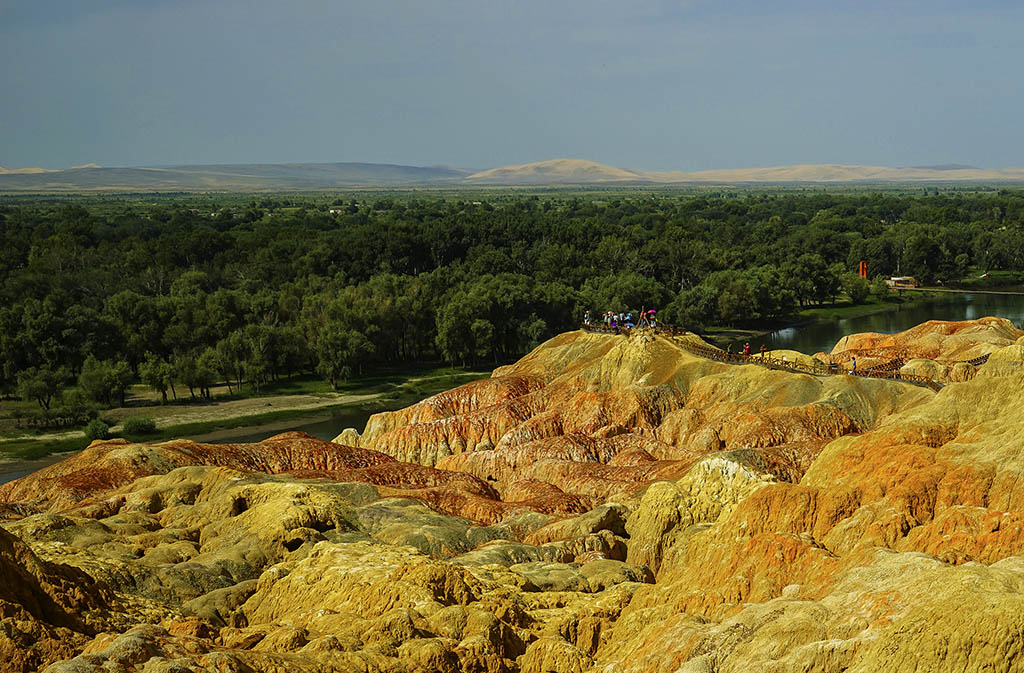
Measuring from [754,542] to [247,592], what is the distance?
48.0ft

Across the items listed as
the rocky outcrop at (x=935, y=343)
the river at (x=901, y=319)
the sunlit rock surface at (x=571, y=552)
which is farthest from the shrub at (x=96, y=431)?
the river at (x=901, y=319)

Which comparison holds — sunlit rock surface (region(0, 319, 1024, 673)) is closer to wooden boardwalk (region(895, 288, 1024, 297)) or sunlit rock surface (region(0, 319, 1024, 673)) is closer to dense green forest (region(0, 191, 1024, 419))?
dense green forest (region(0, 191, 1024, 419))

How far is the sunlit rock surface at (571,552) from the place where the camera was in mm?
19938

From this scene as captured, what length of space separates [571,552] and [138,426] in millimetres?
60067

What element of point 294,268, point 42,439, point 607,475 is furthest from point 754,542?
point 294,268

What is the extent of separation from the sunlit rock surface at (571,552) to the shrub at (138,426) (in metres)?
32.6

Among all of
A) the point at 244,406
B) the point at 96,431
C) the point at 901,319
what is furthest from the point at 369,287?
the point at 901,319

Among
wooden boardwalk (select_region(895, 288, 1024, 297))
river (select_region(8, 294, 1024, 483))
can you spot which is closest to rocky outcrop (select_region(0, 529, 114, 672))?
river (select_region(8, 294, 1024, 483))

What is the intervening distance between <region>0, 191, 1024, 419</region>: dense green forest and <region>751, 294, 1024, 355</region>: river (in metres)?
8.14

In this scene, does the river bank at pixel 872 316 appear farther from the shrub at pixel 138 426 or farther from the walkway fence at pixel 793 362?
the shrub at pixel 138 426

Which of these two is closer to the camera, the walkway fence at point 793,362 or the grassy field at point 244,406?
the walkway fence at point 793,362

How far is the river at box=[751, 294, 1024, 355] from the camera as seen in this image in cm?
12269

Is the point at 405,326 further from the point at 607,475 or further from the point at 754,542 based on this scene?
the point at 754,542

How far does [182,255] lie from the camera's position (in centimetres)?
14475
